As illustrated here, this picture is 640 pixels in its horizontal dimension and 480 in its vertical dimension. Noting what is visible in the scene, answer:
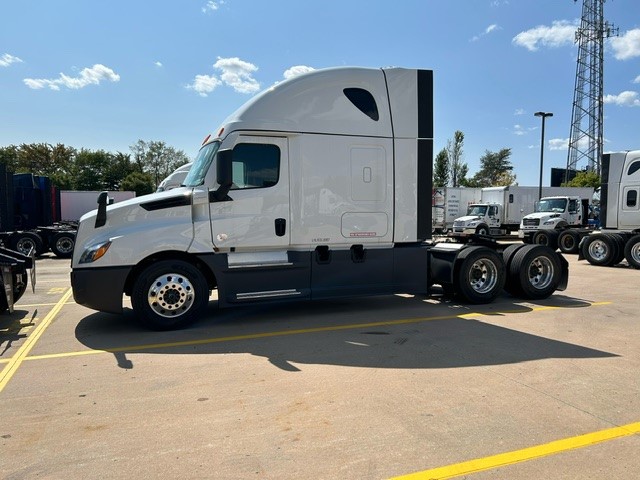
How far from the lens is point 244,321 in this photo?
7160 mm

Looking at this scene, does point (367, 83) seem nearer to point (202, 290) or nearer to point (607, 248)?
point (202, 290)

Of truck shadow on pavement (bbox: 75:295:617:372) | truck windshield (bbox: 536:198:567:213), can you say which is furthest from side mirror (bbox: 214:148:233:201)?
truck windshield (bbox: 536:198:567:213)

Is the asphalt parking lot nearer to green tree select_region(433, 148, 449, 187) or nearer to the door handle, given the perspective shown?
the door handle

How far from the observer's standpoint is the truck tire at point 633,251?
46.2 ft

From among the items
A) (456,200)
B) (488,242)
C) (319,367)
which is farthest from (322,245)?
(456,200)

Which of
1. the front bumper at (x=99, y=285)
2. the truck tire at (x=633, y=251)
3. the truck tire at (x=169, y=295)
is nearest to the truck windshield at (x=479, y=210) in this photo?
the truck tire at (x=633, y=251)

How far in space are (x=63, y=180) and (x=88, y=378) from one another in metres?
69.8

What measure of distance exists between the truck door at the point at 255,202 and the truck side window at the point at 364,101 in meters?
1.29

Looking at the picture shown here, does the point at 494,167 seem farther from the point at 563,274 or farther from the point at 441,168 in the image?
the point at 563,274

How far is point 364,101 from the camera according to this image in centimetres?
728

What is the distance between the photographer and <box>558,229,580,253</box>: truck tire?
1902 cm

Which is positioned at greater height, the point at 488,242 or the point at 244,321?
the point at 488,242

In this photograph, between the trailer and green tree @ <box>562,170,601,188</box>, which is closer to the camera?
the trailer

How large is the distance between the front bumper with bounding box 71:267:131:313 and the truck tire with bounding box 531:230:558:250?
18705 millimetres
